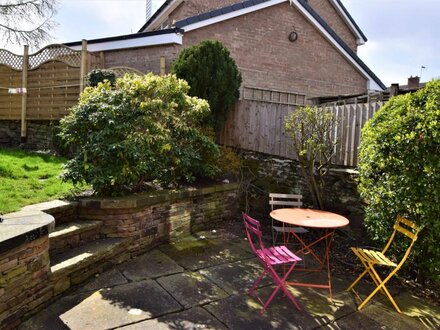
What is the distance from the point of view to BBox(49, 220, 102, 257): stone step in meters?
3.64

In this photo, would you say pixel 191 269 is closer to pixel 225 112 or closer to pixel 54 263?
pixel 54 263

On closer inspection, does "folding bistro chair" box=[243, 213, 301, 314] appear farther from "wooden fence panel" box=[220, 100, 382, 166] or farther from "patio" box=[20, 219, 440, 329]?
"wooden fence panel" box=[220, 100, 382, 166]

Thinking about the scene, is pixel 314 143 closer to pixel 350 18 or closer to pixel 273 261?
pixel 273 261

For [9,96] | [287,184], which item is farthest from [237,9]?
[9,96]

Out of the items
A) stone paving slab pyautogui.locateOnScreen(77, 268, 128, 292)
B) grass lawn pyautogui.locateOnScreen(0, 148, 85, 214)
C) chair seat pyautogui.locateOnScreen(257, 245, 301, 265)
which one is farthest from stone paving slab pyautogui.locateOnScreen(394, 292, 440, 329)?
grass lawn pyautogui.locateOnScreen(0, 148, 85, 214)

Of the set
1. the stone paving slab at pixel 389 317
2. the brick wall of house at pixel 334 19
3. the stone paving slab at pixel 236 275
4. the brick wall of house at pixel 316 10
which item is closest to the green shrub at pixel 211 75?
the stone paving slab at pixel 236 275

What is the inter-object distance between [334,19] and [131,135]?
639 inches

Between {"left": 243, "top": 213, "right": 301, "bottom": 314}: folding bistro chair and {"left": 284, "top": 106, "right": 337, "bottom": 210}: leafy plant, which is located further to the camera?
{"left": 284, "top": 106, "right": 337, "bottom": 210}: leafy plant

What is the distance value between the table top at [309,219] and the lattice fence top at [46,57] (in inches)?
276

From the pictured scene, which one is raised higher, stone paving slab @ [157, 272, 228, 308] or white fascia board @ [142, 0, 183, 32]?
white fascia board @ [142, 0, 183, 32]

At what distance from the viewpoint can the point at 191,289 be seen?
143 inches

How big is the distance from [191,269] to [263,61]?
9075 millimetres

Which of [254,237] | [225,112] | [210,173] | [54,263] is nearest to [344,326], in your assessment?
[254,237]

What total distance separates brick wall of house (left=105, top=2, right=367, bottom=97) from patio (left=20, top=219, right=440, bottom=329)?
6.72 m
